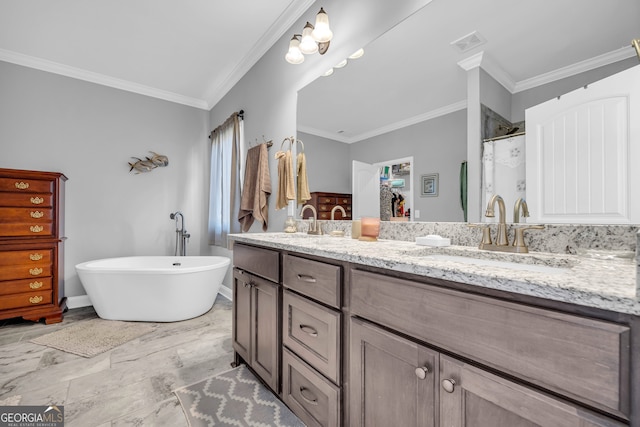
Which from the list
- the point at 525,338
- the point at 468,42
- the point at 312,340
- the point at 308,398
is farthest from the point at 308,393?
the point at 468,42

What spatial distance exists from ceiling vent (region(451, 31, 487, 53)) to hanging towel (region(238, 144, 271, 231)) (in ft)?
5.69

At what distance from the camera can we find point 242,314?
1734 mm

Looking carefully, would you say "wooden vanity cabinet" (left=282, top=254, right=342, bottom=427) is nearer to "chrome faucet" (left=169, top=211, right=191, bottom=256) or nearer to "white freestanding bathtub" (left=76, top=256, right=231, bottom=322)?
"white freestanding bathtub" (left=76, top=256, right=231, bottom=322)

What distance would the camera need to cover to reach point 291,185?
2.23m

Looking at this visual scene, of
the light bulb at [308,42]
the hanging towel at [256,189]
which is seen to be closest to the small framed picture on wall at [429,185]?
the light bulb at [308,42]

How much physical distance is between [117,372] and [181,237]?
2.18m

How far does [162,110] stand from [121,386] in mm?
3257

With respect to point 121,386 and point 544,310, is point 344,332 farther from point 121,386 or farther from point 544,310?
point 121,386

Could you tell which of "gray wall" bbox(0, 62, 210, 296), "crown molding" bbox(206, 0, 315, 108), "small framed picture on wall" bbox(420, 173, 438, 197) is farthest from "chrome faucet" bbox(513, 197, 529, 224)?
"gray wall" bbox(0, 62, 210, 296)

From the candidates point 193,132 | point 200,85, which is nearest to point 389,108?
point 200,85

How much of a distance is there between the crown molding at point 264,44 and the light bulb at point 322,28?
21.9 inches

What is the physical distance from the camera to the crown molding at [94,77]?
2.84 metres

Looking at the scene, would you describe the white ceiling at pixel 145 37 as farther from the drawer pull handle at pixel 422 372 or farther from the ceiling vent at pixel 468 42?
the drawer pull handle at pixel 422 372

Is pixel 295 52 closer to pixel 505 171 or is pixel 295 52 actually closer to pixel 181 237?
pixel 505 171
